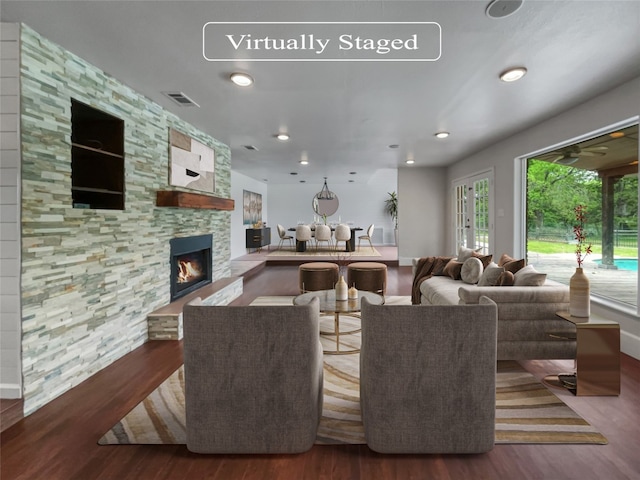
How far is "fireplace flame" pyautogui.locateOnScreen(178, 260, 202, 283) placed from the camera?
4.36 m

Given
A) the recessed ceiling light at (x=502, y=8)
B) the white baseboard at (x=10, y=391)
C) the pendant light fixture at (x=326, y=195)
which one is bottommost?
the white baseboard at (x=10, y=391)

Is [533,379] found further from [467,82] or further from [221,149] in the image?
[221,149]

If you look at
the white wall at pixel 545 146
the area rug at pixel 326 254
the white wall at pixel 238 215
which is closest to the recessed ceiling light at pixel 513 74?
the white wall at pixel 545 146

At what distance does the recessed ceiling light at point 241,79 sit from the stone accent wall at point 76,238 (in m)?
1.01

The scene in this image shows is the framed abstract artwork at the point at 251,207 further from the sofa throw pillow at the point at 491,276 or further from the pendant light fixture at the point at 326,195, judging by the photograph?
the sofa throw pillow at the point at 491,276

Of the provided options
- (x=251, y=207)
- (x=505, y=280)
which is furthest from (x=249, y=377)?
(x=251, y=207)

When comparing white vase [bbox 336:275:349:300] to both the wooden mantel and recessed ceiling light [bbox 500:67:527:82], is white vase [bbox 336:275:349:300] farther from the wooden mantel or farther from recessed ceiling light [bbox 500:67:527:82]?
recessed ceiling light [bbox 500:67:527:82]

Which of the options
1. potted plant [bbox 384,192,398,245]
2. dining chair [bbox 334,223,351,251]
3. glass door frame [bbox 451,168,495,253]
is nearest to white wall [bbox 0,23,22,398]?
glass door frame [bbox 451,168,495,253]

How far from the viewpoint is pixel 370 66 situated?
9.00 feet

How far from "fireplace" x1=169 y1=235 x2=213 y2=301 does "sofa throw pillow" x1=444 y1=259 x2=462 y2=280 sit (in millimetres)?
3173

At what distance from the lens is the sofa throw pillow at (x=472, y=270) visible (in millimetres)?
3891

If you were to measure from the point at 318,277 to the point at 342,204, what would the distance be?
28.7 feet

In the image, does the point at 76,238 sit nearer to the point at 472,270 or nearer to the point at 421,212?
the point at 472,270

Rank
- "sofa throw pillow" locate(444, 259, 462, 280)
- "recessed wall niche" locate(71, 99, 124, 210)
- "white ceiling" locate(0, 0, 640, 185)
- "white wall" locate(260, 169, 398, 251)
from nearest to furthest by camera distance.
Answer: "white ceiling" locate(0, 0, 640, 185)
"recessed wall niche" locate(71, 99, 124, 210)
"sofa throw pillow" locate(444, 259, 462, 280)
"white wall" locate(260, 169, 398, 251)
